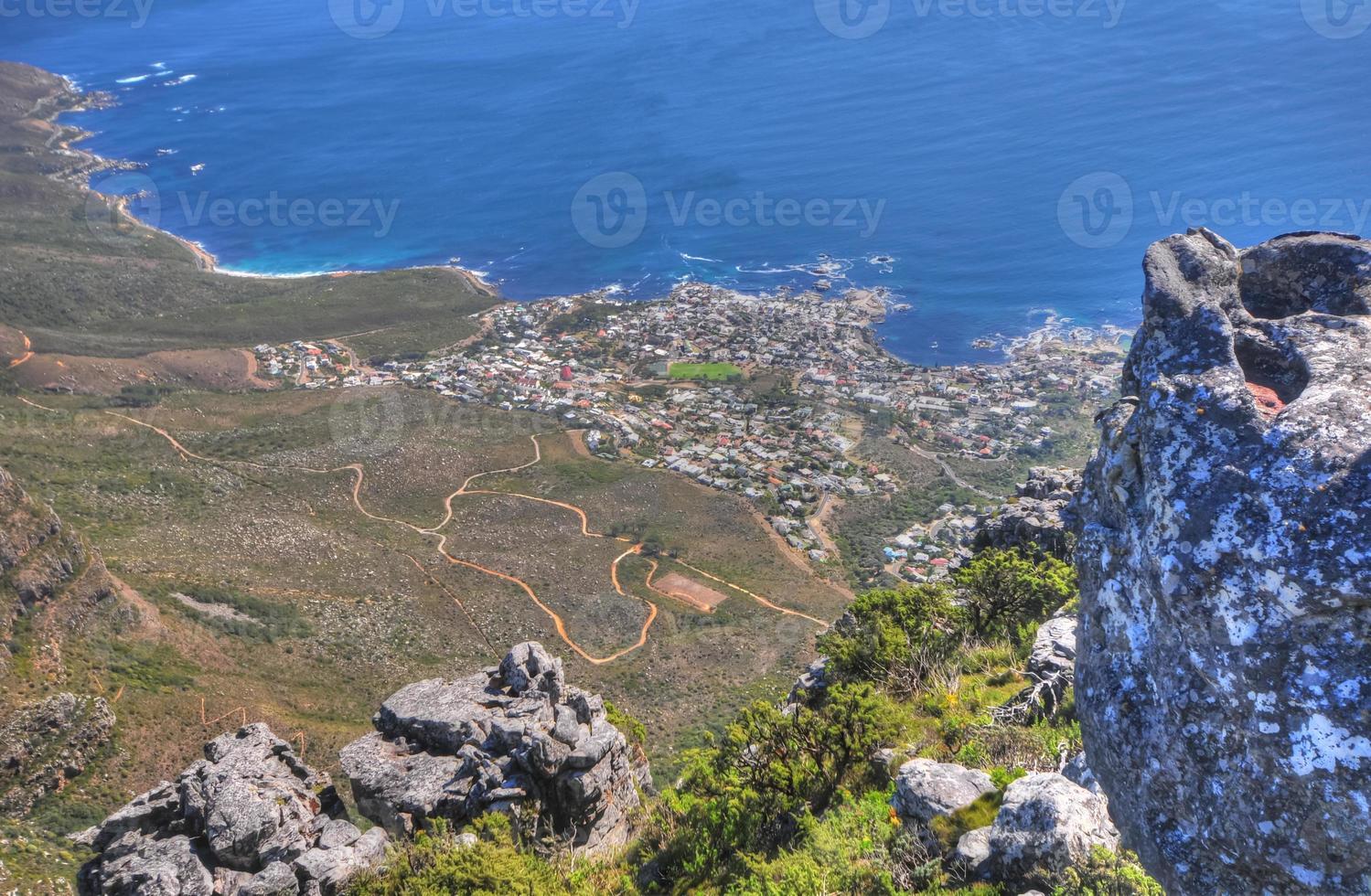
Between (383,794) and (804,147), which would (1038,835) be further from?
(804,147)

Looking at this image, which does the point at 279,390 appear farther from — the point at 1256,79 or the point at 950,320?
the point at 1256,79

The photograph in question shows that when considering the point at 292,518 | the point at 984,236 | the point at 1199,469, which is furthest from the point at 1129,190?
the point at 1199,469

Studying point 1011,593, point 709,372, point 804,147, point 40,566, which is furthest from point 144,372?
point 804,147

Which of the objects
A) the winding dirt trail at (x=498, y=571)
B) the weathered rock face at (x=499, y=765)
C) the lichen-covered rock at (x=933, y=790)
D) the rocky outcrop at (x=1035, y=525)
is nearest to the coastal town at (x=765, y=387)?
the winding dirt trail at (x=498, y=571)

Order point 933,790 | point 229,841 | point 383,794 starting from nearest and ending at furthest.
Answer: point 933,790
point 229,841
point 383,794

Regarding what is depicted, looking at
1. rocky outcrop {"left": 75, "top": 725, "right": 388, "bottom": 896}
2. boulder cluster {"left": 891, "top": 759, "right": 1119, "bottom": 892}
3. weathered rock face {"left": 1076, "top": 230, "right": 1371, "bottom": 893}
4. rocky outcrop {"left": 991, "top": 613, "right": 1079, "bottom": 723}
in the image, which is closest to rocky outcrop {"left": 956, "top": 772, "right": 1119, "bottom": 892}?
boulder cluster {"left": 891, "top": 759, "right": 1119, "bottom": 892}

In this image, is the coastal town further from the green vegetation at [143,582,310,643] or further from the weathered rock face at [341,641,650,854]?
the weathered rock face at [341,641,650,854]

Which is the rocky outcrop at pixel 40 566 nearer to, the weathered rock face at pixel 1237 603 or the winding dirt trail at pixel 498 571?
the winding dirt trail at pixel 498 571
